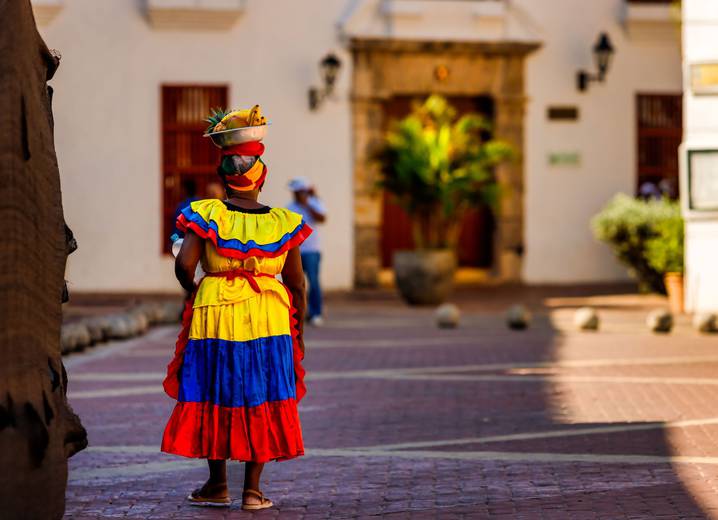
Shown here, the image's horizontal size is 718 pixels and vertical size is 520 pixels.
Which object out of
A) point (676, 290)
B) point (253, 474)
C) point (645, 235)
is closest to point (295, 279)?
point (253, 474)

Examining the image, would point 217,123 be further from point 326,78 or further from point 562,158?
point 562,158

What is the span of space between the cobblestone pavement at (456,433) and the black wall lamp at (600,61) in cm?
881

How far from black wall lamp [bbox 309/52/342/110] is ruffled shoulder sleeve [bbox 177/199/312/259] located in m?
15.3

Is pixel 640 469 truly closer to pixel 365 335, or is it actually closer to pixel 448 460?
pixel 448 460

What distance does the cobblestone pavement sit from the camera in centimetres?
616

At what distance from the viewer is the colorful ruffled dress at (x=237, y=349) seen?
5.90 m

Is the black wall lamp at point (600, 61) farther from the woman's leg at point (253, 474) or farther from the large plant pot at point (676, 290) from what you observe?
the woman's leg at point (253, 474)

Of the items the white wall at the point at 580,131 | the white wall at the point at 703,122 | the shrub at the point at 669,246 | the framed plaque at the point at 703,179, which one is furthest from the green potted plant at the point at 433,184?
the white wall at the point at 580,131

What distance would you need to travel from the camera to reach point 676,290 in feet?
56.5

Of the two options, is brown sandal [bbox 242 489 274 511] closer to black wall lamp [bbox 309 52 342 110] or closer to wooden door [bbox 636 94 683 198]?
black wall lamp [bbox 309 52 342 110]

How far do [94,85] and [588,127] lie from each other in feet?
24.0

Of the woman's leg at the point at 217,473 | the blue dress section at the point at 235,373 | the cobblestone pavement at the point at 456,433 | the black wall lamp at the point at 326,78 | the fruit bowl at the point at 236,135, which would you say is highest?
the black wall lamp at the point at 326,78

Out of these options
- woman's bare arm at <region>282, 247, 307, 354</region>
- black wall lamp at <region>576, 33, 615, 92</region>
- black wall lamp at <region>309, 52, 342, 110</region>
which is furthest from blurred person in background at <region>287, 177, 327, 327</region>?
woman's bare arm at <region>282, 247, 307, 354</region>

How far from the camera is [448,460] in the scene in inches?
284
